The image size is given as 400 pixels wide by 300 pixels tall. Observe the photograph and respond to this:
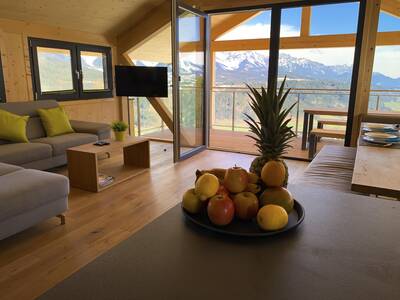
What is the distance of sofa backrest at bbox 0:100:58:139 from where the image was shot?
13.1ft

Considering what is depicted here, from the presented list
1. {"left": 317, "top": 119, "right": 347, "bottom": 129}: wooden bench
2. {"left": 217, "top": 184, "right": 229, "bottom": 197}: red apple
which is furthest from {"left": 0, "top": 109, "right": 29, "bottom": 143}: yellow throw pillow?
{"left": 317, "top": 119, "right": 347, "bottom": 129}: wooden bench

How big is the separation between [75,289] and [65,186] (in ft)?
6.85

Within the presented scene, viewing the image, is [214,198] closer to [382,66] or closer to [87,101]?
[382,66]

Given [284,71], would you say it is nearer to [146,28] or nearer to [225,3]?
[225,3]

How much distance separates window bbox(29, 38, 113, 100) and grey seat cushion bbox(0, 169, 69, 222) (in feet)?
8.50

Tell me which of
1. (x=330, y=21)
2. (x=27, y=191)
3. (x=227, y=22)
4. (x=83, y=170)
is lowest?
(x=83, y=170)

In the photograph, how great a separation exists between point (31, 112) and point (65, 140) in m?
0.70

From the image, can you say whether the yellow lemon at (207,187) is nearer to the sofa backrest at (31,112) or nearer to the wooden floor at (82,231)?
the wooden floor at (82,231)

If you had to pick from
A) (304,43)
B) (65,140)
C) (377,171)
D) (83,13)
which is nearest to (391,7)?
(304,43)

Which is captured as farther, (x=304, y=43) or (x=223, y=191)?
(x=304, y=43)

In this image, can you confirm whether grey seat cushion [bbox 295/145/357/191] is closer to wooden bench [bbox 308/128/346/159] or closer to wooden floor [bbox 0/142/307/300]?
wooden floor [bbox 0/142/307/300]

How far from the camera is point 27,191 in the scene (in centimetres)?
228

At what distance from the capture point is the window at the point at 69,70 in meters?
4.64

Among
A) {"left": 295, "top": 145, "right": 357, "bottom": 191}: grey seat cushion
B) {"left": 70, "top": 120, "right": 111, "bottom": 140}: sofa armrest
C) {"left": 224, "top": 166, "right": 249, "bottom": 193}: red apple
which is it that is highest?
{"left": 224, "top": 166, "right": 249, "bottom": 193}: red apple
